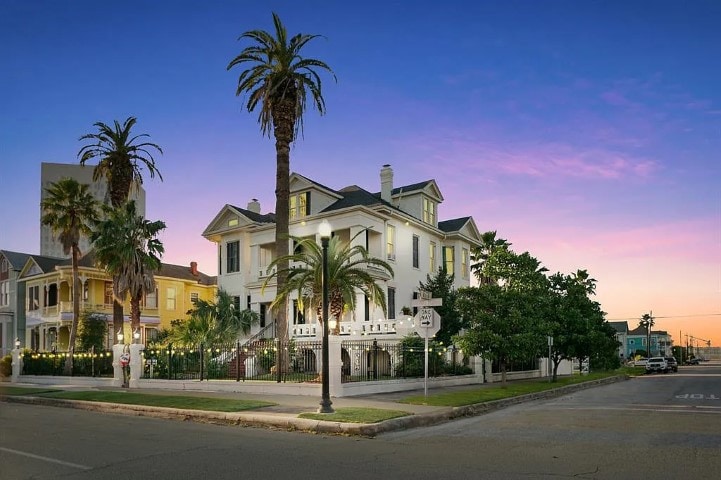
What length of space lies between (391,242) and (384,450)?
87.5 ft

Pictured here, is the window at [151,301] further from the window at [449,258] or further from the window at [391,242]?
the window at [391,242]

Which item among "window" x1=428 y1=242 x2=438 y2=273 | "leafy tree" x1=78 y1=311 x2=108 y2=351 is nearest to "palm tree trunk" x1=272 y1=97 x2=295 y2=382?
"window" x1=428 y1=242 x2=438 y2=273

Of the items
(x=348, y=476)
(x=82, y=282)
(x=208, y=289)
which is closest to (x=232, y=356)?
(x=348, y=476)

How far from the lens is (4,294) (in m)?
59.3

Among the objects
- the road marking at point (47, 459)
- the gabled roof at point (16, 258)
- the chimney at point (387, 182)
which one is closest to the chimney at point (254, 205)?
the chimney at point (387, 182)

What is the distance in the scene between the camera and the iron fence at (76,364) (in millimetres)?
34531

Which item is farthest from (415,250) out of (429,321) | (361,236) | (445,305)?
(429,321)

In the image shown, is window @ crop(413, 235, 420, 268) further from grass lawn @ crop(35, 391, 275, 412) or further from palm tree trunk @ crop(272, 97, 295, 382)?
grass lawn @ crop(35, 391, 275, 412)

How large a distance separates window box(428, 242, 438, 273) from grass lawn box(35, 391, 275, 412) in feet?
76.4

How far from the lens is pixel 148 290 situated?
34.5 m

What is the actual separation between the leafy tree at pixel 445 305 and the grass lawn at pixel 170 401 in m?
17.3

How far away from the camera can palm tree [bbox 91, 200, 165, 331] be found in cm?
3328

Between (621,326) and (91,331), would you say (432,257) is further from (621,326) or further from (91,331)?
(621,326)

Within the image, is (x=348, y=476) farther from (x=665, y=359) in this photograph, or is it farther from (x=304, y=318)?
(x=665, y=359)
